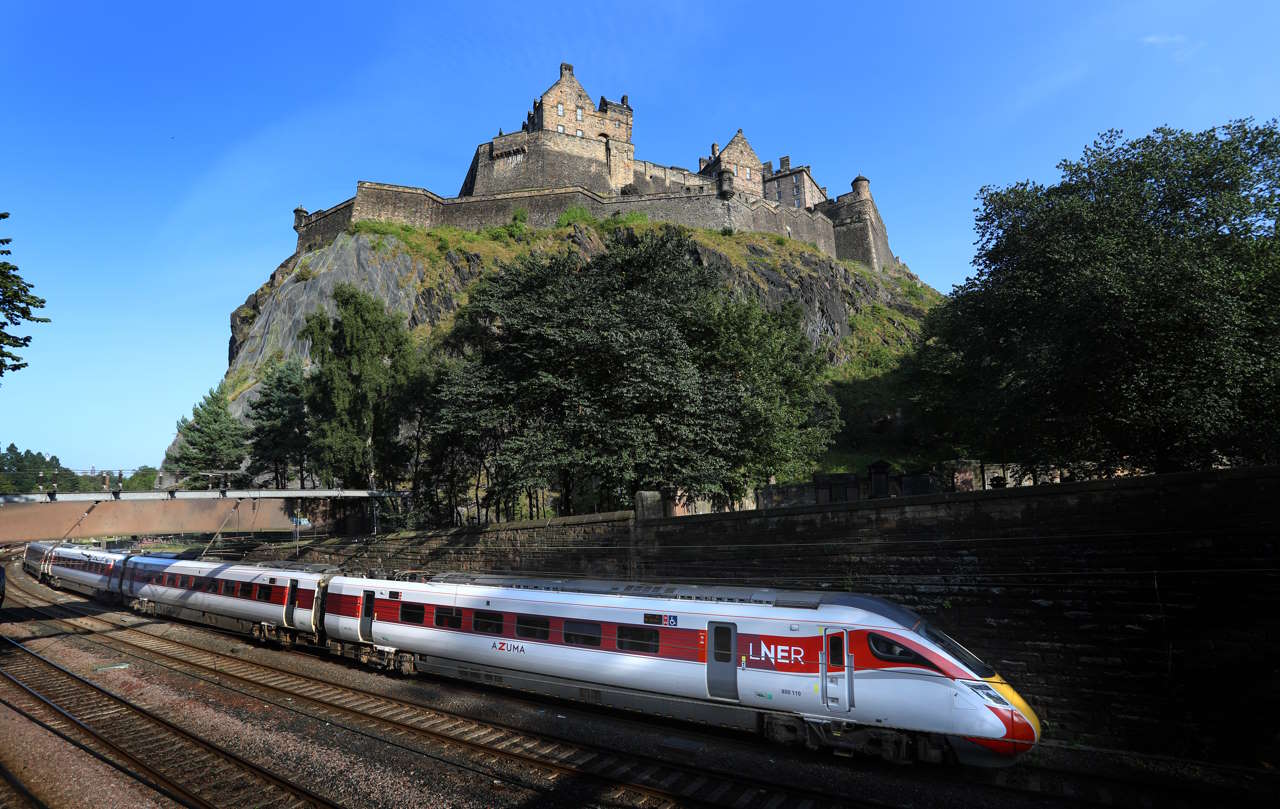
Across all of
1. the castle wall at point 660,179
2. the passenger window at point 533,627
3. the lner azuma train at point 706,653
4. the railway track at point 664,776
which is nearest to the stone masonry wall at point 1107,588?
the railway track at point 664,776

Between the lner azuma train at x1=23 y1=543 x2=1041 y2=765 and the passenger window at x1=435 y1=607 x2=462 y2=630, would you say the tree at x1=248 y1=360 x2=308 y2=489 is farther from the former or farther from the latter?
the passenger window at x1=435 y1=607 x2=462 y2=630

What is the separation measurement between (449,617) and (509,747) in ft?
15.0

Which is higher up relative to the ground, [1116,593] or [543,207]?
[543,207]

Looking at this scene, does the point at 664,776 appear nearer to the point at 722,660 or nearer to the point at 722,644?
the point at 722,660

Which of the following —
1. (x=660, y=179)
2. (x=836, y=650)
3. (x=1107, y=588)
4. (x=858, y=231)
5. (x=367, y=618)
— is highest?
(x=660, y=179)

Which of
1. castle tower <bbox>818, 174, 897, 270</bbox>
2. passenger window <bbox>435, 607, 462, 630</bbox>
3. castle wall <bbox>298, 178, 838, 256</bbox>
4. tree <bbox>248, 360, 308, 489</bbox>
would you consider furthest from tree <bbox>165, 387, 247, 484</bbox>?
castle tower <bbox>818, 174, 897, 270</bbox>

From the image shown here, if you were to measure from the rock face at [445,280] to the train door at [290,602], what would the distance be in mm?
44919

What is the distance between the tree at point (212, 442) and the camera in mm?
47594

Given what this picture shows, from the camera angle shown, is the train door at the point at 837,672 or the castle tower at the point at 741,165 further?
the castle tower at the point at 741,165

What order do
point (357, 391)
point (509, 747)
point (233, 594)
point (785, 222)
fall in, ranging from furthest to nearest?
point (785, 222) < point (357, 391) < point (233, 594) < point (509, 747)

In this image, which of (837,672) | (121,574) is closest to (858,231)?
(121,574)

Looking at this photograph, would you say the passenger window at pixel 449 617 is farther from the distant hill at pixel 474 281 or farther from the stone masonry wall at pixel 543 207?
the stone masonry wall at pixel 543 207

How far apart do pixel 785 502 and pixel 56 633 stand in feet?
87.5

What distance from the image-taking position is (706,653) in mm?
11195
